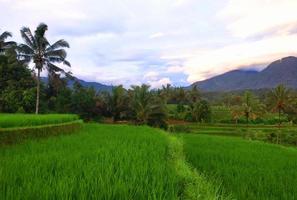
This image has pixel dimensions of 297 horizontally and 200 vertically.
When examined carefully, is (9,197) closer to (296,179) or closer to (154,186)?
(154,186)

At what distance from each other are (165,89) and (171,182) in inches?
3138

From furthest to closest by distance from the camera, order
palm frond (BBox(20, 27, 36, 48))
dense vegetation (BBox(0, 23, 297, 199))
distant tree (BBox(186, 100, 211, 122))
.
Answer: distant tree (BBox(186, 100, 211, 122)) → palm frond (BBox(20, 27, 36, 48)) → dense vegetation (BBox(0, 23, 297, 199))

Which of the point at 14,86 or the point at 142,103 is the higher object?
the point at 14,86

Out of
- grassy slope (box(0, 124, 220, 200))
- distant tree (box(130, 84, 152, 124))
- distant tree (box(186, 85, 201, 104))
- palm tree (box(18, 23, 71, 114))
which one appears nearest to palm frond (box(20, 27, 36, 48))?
palm tree (box(18, 23, 71, 114))

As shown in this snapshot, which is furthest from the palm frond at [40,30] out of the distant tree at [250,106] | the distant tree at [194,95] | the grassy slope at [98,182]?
the distant tree at [194,95]

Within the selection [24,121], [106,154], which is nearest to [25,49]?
[24,121]

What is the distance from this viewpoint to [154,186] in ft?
11.6

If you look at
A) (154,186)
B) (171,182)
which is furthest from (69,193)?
(171,182)

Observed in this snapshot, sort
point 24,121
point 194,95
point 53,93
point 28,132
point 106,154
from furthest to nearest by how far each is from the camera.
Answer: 1. point 194,95
2. point 53,93
3. point 24,121
4. point 28,132
5. point 106,154

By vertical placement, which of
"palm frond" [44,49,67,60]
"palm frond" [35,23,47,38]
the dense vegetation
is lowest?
the dense vegetation

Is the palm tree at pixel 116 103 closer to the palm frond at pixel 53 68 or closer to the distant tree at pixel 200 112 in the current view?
the palm frond at pixel 53 68

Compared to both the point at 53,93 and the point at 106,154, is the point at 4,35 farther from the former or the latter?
the point at 106,154

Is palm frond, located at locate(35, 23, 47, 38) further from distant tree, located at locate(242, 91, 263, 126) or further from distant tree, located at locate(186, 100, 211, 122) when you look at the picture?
distant tree, located at locate(242, 91, 263, 126)

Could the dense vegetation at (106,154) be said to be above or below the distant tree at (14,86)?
below
